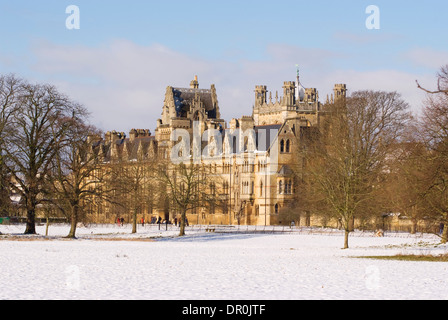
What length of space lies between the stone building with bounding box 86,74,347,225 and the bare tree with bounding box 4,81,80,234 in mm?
26413

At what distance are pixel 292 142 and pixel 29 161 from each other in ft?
169

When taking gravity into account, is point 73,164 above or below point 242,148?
below

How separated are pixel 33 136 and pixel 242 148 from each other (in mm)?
55924

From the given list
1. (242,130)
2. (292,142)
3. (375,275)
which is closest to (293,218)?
(292,142)

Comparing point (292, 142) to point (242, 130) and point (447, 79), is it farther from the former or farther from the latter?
point (447, 79)

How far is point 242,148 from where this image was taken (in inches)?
4624

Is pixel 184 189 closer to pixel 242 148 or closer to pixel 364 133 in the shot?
pixel 364 133

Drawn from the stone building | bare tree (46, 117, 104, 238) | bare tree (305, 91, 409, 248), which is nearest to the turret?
the stone building

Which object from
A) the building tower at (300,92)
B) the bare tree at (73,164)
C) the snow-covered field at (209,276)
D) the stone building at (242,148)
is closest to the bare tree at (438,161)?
the snow-covered field at (209,276)

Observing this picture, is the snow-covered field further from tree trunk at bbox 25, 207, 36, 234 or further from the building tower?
the building tower

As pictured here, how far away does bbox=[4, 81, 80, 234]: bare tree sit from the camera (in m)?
61.9

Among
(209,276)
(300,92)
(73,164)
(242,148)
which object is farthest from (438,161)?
(300,92)

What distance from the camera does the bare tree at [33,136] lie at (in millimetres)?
61938
